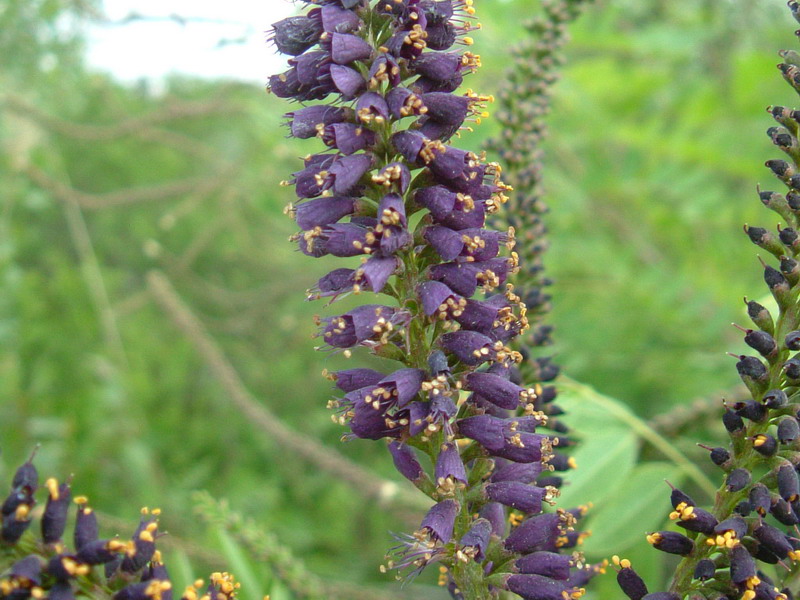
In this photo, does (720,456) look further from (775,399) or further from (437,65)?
(437,65)

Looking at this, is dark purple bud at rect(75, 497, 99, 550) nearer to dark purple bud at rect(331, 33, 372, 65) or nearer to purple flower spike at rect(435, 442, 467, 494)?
purple flower spike at rect(435, 442, 467, 494)

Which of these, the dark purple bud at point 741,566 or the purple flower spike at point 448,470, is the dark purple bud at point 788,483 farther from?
the purple flower spike at point 448,470

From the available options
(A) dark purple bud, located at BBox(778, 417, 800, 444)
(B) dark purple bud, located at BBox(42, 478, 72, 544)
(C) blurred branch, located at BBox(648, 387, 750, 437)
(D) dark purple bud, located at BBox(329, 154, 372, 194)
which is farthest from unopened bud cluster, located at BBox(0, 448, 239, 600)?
(C) blurred branch, located at BBox(648, 387, 750, 437)

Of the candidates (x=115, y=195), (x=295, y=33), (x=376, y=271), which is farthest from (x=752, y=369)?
(x=115, y=195)

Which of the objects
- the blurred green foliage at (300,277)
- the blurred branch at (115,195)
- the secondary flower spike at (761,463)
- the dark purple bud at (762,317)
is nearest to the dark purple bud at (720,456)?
the secondary flower spike at (761,463)

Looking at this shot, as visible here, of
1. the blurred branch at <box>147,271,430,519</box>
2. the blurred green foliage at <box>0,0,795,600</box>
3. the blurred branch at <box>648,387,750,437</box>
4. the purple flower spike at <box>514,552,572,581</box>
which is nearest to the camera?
the purple flower spike at <box>514,552,572,581</box>
